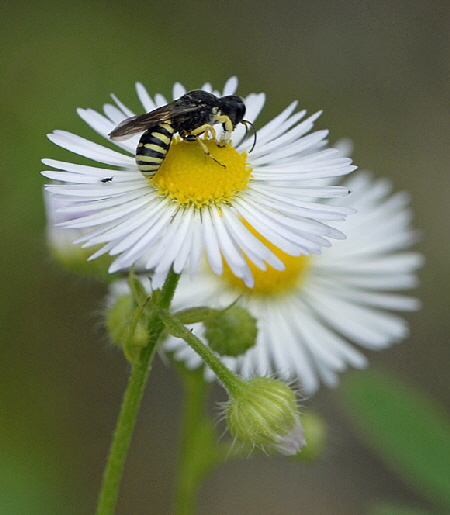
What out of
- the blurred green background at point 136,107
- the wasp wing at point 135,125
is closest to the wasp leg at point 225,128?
the wasp wing at point 135,125

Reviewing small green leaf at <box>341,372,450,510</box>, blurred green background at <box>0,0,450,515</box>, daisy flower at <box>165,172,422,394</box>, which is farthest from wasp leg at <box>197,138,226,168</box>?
blurred green background at <box>0,0,450,515</box>

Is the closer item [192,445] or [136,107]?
[192,445]

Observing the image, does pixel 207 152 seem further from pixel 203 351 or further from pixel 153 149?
pixel 203 351

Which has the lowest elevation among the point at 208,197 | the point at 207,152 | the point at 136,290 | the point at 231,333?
the point at 231,333

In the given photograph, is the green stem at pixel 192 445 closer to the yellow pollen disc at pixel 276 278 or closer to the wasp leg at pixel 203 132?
the yellow pollen disc at pixel 276 278

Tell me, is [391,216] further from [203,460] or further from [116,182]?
[116,182]

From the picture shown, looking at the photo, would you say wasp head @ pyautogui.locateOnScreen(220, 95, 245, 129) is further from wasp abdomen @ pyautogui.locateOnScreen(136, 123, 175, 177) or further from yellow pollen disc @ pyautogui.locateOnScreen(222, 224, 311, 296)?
yellow pollen disc @ pyautogui.locateOnScreen(222, 224, 311, 296)

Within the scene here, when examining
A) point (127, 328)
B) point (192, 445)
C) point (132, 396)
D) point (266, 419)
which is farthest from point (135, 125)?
point (192, 445)
